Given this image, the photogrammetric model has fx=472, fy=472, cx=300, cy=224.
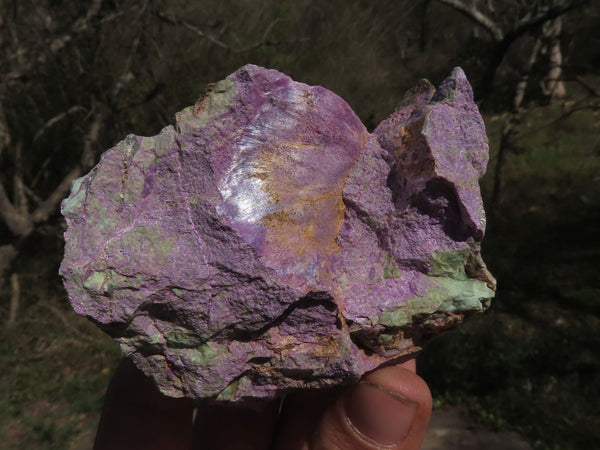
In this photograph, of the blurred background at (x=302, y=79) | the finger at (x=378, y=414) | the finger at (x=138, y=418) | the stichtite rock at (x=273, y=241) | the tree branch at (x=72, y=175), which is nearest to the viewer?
the stichtite rock at (x=273, y=241)

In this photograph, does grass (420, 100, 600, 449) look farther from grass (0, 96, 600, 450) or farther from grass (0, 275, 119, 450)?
grass (0, 275, 119, 450)

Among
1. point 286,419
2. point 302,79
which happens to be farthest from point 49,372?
point 302,79

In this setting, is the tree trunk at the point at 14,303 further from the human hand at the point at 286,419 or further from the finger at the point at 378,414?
the finger at the point at 378,414

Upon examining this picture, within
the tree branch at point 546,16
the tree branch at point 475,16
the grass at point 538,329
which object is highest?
the tree branch at point 546,16

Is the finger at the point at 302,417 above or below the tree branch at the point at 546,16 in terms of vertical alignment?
below

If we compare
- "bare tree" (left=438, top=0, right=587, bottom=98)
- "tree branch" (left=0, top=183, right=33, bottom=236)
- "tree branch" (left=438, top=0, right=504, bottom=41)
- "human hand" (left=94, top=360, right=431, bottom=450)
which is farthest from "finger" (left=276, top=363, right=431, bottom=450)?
"tree branch" (left=0, top=183, right=33, bottom=236)

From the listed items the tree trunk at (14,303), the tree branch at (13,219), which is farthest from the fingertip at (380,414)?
the tree trunk at (14,303)
